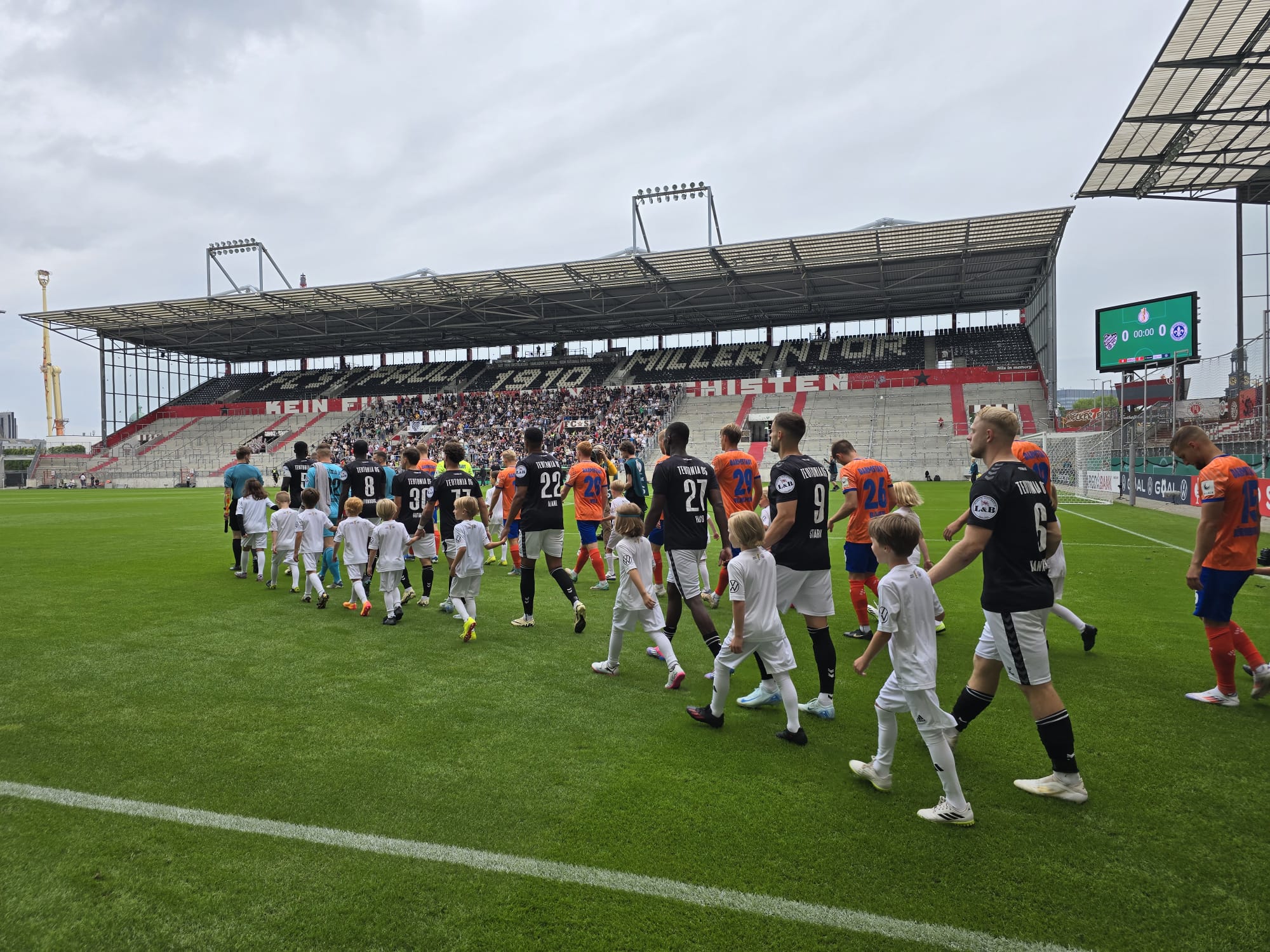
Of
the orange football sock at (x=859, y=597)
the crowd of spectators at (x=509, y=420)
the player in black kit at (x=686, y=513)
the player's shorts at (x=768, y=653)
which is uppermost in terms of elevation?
the crowd of spectators at (x=509, y=420)

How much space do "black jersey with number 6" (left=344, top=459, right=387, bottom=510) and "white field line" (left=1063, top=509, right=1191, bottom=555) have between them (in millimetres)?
12563

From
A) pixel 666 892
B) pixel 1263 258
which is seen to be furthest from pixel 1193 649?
pixel 1263 258

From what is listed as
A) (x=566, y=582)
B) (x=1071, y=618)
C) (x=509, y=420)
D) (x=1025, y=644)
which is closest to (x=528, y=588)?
(x=566, y=582)

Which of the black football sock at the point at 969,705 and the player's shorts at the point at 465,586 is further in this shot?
the player's shorts at the point at 465,586

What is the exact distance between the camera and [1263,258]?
88.1 feet

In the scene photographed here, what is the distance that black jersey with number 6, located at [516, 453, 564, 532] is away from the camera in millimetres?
6844

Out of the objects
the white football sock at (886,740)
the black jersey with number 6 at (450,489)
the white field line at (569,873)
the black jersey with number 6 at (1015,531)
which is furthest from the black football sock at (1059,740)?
the black jersey with number 6 at (450,489)

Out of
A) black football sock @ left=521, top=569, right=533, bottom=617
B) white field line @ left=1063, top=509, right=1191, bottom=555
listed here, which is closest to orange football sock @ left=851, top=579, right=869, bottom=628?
black football sock @ left=521, top=569, right=533, bottom=617

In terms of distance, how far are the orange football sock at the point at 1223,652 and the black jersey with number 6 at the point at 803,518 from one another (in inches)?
101

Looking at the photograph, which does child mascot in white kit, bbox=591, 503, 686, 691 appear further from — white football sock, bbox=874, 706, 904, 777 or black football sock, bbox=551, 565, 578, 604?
white football sock, bbox=874, 706, 904, 777

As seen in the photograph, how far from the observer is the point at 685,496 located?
212 inches

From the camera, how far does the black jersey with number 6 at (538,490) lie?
6844mm

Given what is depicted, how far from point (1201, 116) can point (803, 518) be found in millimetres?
24428

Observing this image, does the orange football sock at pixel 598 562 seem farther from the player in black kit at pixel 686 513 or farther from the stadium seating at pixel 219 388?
the stadium seating at pixel 219 388
